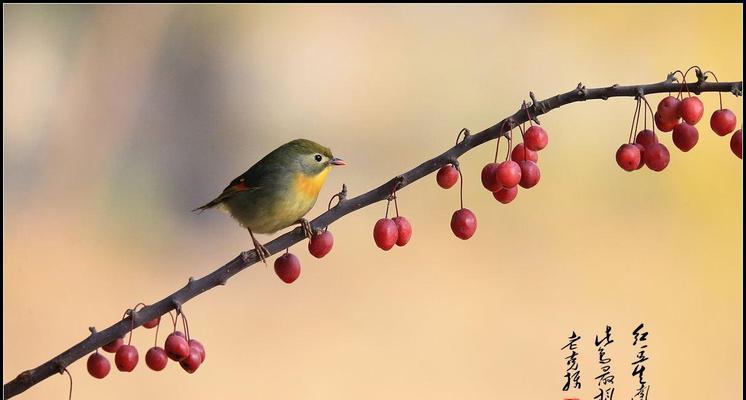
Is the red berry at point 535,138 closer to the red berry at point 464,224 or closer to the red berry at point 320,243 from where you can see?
the red berry at point 464,224

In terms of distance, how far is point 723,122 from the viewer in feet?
4.60

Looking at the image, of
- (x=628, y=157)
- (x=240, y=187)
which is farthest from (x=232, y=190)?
(x=628, y=157)

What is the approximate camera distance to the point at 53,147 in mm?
5098

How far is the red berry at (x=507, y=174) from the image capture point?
4.59 ft

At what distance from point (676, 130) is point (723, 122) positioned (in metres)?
0.08

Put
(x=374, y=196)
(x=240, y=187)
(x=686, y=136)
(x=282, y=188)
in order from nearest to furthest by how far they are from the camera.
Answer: (x=374, y=196), (x=686, y=136), (x=282, y=188), (x=240, y=187)

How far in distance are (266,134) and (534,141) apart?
393 centimetres

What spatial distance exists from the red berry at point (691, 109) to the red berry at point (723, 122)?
6 cm

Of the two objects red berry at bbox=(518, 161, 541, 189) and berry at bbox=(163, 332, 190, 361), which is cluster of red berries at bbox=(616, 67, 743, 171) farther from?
berry at bbox=(163, 332, 190, 361)

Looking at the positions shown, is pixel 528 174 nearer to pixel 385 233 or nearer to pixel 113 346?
pixel 385 233

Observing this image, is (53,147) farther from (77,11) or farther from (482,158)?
(482,158)

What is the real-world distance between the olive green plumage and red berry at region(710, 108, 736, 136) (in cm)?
94

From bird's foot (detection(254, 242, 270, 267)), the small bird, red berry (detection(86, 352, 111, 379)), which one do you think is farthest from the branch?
the small bird

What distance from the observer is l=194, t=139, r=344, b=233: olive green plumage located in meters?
2.12
